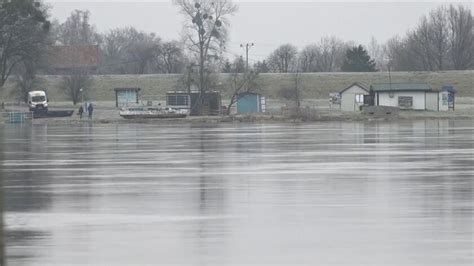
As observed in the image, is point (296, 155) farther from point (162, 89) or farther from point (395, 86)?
point (162, 89)

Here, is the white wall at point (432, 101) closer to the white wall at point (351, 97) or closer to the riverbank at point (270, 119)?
the riverbank at point (270, 119)

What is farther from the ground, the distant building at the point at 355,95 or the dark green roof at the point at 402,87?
the dark green roof at the point at 402,87

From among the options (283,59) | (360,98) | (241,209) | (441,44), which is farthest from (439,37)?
(241,209)

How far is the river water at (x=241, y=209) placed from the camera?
12422 millimetres

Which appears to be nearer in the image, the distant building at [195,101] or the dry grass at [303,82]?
the distant building at [195,101]

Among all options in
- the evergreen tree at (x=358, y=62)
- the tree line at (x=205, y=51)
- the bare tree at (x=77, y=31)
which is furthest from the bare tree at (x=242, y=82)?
the bare tree at (x=77, y=31)

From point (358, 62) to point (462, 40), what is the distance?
22.6 m

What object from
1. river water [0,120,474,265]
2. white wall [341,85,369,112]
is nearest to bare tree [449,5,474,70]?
white wall [341,85,369,112]

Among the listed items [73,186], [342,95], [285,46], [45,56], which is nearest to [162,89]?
[45,56]

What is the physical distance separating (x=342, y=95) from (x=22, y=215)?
73.9m

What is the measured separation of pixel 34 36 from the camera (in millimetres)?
90188

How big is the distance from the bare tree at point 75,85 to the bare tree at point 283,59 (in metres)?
50.0

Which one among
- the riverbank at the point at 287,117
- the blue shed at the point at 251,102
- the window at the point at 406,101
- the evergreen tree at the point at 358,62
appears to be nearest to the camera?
the riverbank at the point at 287,117

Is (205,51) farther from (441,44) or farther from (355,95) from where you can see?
(441,44)
